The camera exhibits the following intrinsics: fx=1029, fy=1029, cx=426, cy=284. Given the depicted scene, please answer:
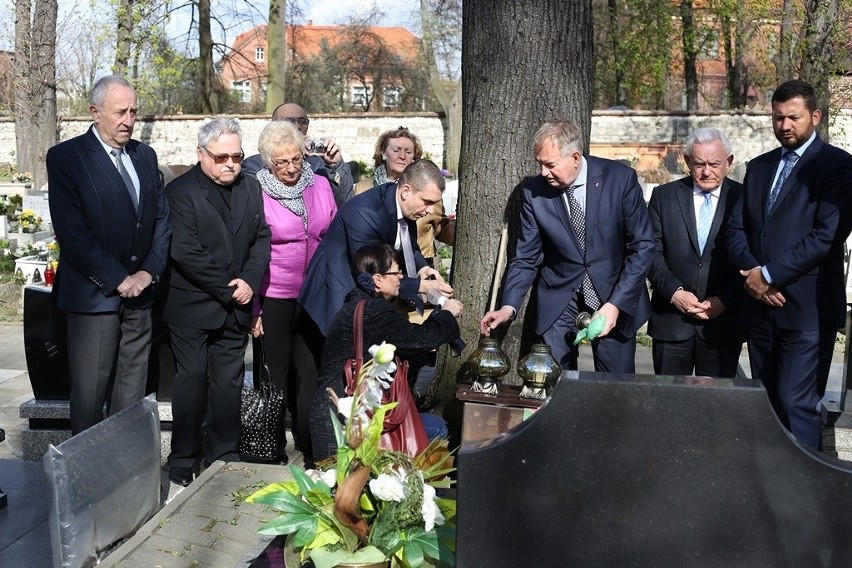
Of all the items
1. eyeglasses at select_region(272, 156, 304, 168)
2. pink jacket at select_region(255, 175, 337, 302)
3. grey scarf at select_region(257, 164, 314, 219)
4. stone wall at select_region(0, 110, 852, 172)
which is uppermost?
stone wall at select_region(0, 110, 852, 172)

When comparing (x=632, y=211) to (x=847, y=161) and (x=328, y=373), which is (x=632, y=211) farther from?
(x=328, y=373)

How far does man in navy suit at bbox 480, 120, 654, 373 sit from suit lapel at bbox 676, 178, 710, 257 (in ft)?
1.40

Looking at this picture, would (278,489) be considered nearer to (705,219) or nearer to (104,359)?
(104,359)

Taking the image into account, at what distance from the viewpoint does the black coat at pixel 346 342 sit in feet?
13.3

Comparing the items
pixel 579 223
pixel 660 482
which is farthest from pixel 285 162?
pixel 660 482

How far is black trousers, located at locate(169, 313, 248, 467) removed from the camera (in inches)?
199

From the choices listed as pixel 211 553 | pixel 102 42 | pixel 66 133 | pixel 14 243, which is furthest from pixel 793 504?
pixel 66 133

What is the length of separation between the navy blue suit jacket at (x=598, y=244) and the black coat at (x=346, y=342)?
2.39ft

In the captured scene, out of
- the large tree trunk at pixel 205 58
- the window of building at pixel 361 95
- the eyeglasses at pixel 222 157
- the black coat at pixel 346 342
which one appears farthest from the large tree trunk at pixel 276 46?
the black coat at pixel 346 342

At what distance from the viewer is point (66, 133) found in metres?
31.0

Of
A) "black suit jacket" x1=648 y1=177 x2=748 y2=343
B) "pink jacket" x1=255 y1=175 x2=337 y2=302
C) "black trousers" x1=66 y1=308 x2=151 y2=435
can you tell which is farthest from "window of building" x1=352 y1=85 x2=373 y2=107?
"black trousers" x1=66 y1=308 x2=151 y2=435

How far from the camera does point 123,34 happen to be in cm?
2325

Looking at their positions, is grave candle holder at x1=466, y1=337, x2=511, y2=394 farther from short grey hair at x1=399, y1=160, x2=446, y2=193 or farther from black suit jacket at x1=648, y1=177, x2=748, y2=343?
black suit jacket at x1=648, y1=177, x2=748, y2=343

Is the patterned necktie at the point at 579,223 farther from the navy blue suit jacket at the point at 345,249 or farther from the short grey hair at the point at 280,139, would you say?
the short grey hair at the point at 280,139
